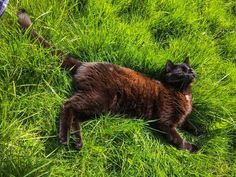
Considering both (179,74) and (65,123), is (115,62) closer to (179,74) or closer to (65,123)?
(179,74)

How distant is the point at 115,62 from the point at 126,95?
1.29 ft

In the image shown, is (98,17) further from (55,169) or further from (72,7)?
(55,169)

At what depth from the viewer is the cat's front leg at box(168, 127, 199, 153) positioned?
3012 mm

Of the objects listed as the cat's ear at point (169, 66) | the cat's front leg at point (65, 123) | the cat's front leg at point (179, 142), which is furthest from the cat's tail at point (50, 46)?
the cat's front leg at point (179, 142)

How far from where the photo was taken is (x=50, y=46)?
2865 millimetres

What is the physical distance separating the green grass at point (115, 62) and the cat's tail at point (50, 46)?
0.07 meters

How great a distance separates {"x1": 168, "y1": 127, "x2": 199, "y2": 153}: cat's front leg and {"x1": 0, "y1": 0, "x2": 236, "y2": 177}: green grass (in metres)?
0.06

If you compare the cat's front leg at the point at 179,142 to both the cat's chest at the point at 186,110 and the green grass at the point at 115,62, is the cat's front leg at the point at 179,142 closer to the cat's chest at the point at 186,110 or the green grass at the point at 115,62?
the green grass at the point at 115,62

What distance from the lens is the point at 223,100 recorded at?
338 centimetres

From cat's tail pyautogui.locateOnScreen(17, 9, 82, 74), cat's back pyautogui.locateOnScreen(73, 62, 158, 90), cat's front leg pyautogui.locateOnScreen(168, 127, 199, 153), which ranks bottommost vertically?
cat's front leg pyautogui.locateOnScreen(168, 127, 199, 153)

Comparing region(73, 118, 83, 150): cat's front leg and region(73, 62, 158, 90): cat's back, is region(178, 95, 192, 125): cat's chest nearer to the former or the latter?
region(73, 62, 158, 90): cat's back

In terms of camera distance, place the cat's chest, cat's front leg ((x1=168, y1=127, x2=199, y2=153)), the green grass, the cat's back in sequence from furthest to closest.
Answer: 1. the cat's chest
2. cat's front leg ((x1=168, y1=127, x2=199, y2=153))
3. the cat's back
4. the green grass

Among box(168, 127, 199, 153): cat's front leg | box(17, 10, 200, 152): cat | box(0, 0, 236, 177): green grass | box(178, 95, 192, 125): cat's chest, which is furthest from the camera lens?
box(178, 95, 192, 125): cat's chest

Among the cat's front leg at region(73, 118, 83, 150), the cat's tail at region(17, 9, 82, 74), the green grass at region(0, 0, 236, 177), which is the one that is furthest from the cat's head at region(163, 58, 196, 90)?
the cat's front leg at region(73, 118, 83, 150)
